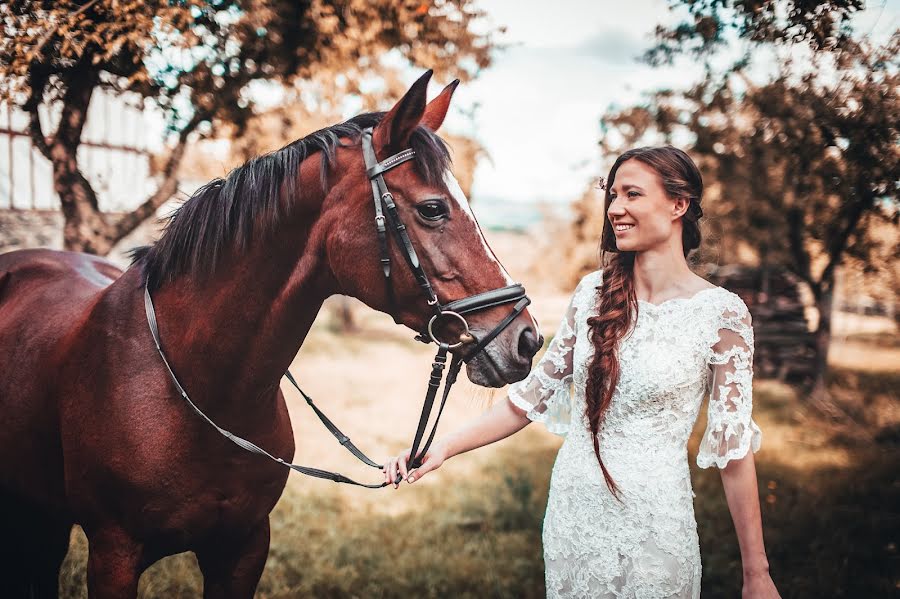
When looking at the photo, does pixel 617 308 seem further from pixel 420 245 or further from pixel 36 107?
pixel 36 107

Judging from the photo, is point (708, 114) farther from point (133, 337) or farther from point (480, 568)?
point (133, 337)

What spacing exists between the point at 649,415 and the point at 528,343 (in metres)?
0.50

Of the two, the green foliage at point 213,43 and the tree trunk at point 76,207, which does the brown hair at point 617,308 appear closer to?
the green foliage at point 213,43

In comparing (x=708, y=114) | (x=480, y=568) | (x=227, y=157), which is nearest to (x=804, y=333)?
(x=708, y=114)

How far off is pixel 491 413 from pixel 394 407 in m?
6.46

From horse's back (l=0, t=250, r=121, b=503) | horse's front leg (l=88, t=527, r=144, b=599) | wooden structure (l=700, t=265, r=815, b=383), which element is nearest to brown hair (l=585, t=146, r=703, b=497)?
horse's front leg (l=88, t=527, r=144, b=599)

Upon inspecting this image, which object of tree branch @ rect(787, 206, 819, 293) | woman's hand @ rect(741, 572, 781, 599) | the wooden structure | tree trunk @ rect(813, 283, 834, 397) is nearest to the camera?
woman's hand @ rect(741, 572, 781, 599)

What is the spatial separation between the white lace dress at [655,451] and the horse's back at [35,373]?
208 centimetres

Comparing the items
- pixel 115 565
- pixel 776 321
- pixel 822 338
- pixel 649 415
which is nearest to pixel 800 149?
pixel 649 415

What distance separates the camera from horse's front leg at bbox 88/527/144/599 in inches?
82.6

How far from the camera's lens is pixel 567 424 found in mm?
2230

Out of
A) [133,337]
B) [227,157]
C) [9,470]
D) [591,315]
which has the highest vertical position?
[227,157]

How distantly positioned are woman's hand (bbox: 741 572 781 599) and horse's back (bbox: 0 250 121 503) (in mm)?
2583

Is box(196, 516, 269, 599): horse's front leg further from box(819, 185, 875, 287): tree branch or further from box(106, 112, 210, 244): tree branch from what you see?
box(819, 185, 875, 287): tree branch
